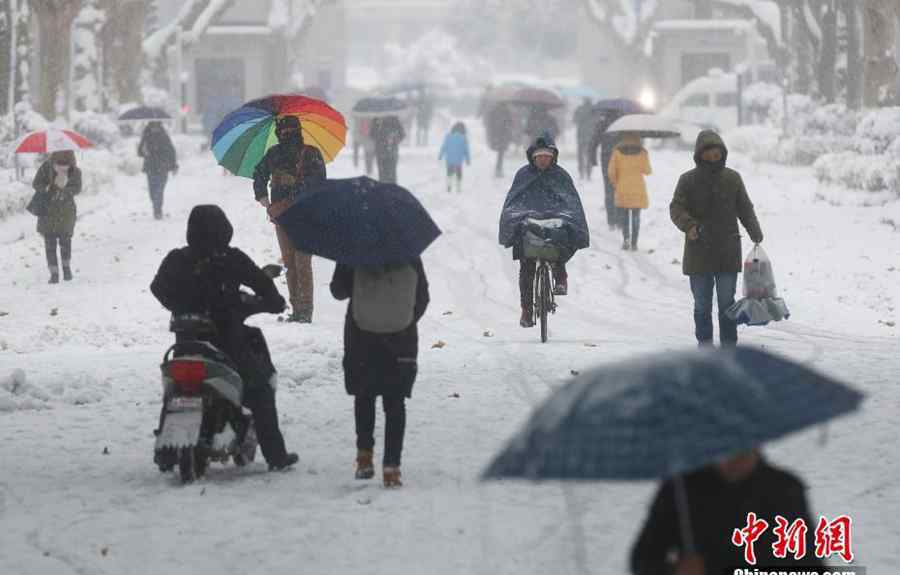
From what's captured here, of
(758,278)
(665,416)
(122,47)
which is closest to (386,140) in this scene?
(758,278)

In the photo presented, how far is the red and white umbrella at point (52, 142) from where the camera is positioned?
61.9 feet

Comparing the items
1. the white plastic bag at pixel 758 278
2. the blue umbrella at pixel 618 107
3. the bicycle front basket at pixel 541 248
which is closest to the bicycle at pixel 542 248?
the bicycle front basket at pixel 541 248

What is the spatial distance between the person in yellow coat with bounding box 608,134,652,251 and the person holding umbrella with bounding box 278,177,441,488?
13007mm

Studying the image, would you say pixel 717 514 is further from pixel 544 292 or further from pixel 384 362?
pixel 544 292

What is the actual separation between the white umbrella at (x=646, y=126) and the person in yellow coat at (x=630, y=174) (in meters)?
0.21

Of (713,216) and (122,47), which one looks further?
(122,47)

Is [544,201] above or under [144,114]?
under

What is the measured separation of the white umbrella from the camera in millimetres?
20859

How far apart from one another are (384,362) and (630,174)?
13.5 m

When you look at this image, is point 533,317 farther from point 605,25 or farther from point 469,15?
point 469,15

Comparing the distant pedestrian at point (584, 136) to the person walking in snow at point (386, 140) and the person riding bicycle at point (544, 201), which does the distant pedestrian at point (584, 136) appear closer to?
the person walking in snow at point (386, 140)

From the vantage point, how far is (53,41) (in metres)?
33.0

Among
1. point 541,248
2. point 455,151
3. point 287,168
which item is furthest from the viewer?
point 455,151

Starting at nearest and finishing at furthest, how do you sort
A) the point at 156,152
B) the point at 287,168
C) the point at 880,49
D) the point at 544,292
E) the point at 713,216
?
1. the point at 713,216
2. the point at 544,292
3. the point at 287,168
4. the point at 156,152
5. the point at 880,49
